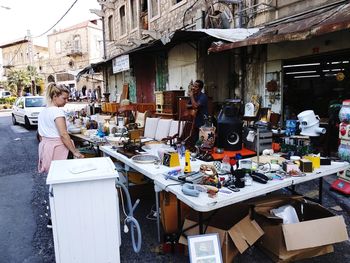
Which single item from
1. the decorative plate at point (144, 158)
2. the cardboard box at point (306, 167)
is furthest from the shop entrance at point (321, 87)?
the decorative plate at point (144, 158)

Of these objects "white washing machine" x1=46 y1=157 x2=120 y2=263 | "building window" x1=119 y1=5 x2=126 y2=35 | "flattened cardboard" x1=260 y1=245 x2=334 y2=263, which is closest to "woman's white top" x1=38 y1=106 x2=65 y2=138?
"white washing machine" x1=46 y1=157 x2=120 y2=263

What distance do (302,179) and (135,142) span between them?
8.12ft

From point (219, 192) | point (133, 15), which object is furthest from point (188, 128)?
point (133, 15)

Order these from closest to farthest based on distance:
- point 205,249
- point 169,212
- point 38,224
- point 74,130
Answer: point 205,249, point 169,212, point 38,224, point 74,130

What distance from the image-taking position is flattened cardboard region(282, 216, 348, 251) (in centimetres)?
260

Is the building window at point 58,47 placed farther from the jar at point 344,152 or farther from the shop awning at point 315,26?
the jar at point 344,152

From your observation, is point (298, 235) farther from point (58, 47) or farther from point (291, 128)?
point (58, 47)

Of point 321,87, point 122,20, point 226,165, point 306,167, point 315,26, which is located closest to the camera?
point 306,167

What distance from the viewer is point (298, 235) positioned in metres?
2.63

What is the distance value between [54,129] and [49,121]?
112 mm

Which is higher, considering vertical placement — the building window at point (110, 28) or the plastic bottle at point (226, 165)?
the building window at point (110, 28)

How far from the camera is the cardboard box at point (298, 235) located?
2.62 m

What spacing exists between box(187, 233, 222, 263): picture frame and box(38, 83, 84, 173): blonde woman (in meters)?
1.92

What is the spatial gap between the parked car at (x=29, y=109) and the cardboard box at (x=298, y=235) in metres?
12.2
